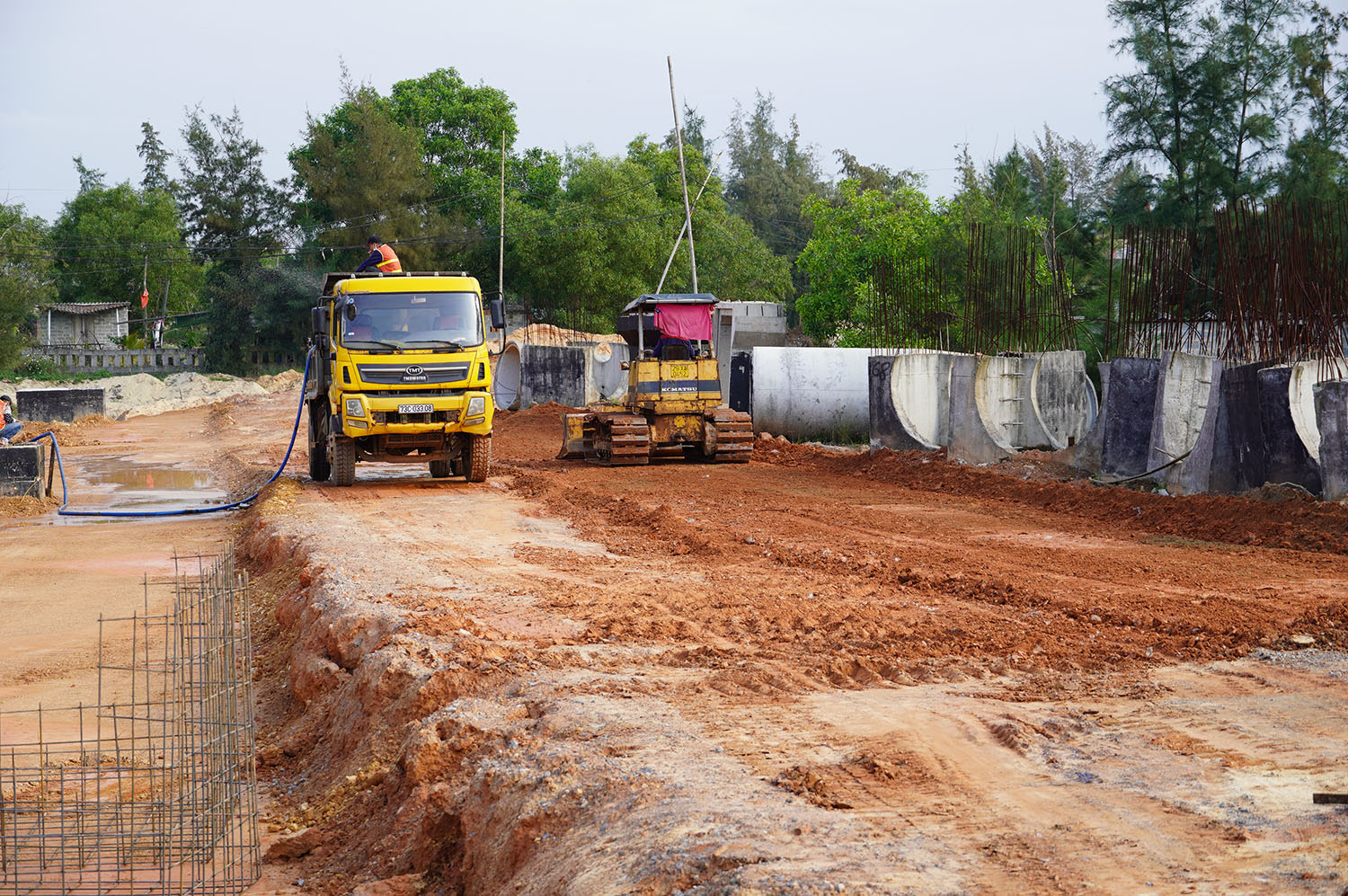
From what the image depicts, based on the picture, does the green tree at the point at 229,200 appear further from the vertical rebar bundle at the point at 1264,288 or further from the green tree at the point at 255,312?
the vertical rebar bundle at the point at 1264,288

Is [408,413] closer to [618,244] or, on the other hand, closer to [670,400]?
[670,400]

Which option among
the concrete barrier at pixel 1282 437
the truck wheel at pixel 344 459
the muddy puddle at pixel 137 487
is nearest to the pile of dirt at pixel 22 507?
the muddy puddle at pixel 137 487

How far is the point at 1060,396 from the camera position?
19266 mm

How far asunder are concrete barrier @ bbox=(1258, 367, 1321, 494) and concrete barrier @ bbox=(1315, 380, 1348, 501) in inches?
4.5

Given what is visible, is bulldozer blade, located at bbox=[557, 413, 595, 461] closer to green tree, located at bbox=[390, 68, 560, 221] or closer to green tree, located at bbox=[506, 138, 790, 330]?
green tree, located at bbox=[506, 138, 790, 330]

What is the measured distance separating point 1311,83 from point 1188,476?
1699 cm

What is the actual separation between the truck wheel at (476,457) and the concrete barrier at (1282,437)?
31.7ft

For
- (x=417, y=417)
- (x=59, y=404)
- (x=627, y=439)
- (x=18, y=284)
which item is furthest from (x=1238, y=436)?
(x=18, y=284)

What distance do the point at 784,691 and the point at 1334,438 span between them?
818 centimetres

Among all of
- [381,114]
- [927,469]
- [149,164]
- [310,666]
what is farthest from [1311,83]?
[149,164]

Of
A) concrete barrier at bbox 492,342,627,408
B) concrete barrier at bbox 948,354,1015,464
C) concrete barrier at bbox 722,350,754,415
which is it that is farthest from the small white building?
concrete barrier at bbox 948,354,1015,464

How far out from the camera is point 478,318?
16.0 metres

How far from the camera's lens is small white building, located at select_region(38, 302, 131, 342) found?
62.8 meters

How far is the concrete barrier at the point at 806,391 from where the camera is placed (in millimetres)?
24531
